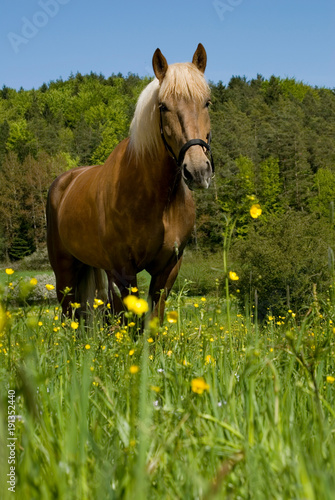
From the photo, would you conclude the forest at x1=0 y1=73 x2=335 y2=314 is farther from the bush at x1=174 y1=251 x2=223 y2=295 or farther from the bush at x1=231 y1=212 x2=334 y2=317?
the bush at x1=174 y1=251 x2=223 y2=295

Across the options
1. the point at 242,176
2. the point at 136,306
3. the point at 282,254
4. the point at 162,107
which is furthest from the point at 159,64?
the point at 242,176

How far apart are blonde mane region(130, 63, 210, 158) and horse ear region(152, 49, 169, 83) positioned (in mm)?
66

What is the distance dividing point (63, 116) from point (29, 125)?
3099 centimetres

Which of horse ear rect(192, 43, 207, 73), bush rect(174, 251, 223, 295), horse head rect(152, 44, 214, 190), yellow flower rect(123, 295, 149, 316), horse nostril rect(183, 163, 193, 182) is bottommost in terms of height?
bush rect(174, 251, 223, 295)

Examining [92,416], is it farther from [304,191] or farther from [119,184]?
[304,191]

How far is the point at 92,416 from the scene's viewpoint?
5.77 ft

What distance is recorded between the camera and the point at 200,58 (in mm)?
4625

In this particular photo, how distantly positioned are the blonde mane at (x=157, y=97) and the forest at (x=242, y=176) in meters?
27.0

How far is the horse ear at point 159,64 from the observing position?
4.35 meters

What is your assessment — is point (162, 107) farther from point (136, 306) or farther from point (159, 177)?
point (136, 306)

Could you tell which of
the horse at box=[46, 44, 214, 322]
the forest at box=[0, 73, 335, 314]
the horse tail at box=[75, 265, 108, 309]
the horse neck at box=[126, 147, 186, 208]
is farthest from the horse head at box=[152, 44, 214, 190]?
the forest at box=[0, 73, 335, 314]

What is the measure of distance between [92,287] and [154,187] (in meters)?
2.21

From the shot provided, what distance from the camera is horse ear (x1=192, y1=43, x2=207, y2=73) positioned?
459 centimetres

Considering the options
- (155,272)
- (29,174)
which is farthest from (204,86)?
(29,174)
